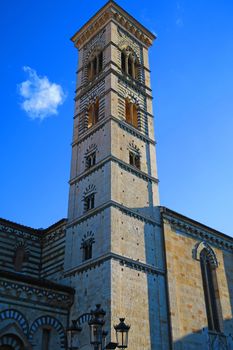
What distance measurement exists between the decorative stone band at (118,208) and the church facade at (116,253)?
6 centimetres

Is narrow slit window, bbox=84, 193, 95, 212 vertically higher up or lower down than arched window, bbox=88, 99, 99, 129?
lower down

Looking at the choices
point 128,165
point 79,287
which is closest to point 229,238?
point 128,165

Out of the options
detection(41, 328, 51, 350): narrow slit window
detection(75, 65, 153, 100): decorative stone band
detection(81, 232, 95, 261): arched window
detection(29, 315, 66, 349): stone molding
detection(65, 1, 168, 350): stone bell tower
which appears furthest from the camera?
detection(75, 65, 153, 100): decorative stone band

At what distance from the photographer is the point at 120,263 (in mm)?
18750

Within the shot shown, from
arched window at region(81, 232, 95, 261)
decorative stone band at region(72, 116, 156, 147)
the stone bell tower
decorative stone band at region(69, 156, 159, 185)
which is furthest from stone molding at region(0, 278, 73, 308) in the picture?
decorative stone band at region(72, 116, 156, 147)

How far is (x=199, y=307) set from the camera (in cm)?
2161

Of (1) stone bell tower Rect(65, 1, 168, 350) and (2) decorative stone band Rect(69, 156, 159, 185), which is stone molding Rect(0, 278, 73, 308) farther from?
(2) decorative stone band Rect(69, 156, 159, 185)

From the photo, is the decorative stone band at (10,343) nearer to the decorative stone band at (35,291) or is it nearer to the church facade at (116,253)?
the church facade at (116,253)

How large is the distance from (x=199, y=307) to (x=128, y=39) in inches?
760

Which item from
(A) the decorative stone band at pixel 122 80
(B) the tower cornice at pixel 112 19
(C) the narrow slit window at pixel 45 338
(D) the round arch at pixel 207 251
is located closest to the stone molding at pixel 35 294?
(C) the narrow slit window at pixel 45 338

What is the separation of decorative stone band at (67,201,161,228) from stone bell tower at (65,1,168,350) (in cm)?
5

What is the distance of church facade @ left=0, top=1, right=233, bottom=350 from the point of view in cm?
1789

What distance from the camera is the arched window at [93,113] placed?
2573 cm

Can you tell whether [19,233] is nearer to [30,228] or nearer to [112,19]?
[30,228]
